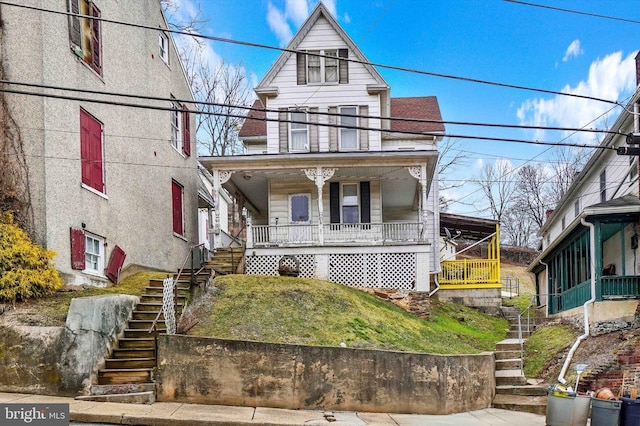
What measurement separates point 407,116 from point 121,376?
17.8 m

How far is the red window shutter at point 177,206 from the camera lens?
54.9ft

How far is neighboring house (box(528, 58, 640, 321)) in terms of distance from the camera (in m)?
12.7

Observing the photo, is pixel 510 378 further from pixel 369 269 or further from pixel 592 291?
pixel 369 269

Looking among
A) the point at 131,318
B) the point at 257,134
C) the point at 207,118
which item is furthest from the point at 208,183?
the point at 131,318

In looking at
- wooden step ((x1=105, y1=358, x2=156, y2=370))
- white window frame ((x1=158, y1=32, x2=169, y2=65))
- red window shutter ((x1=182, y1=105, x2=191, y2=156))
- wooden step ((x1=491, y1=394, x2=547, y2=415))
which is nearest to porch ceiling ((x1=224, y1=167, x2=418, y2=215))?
red window shutter ((x1=182, y1=105, x2=191, y2=156))

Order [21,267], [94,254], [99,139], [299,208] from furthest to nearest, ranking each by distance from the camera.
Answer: [299,208], [99,139], [94,254], [21,267]

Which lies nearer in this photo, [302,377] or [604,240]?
[302,377]

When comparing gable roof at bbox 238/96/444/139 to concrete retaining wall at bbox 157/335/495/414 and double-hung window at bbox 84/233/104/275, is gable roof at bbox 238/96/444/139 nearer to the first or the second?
double-hung window at bbox 84/233/104/275

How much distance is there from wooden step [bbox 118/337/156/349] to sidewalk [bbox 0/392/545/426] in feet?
3.79

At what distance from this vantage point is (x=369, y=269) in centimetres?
1611

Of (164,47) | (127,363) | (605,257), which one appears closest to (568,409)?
(127,363)

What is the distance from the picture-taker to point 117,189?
1316cm

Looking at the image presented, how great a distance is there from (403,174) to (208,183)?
48.4 ft

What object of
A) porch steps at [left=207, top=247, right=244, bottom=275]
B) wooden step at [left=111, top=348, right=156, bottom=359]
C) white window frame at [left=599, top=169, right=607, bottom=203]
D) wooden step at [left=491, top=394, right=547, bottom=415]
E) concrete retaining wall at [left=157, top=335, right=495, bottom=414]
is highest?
white window frame at [left=599, top=169, right=607, bottom=203]
